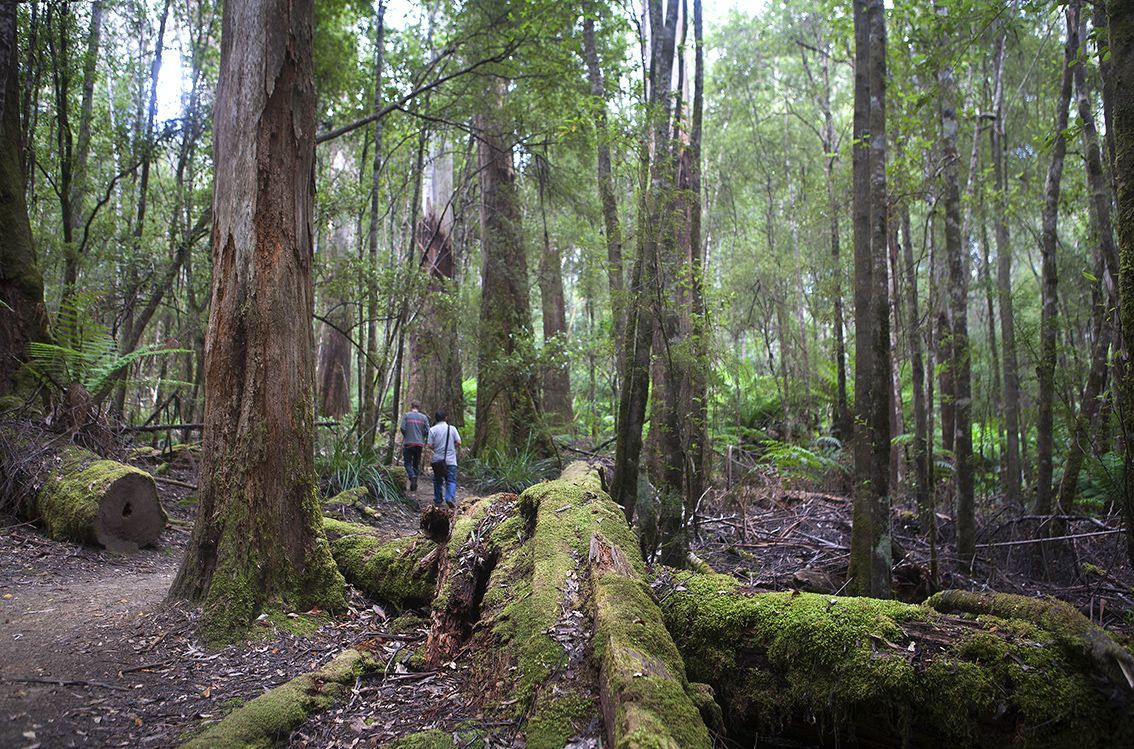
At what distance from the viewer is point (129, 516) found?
5930 millimetres

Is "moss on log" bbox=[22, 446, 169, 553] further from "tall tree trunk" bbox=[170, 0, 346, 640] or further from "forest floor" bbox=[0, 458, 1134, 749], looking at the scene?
"tall tree trunk" bbox=[170, 0, 346, 640]

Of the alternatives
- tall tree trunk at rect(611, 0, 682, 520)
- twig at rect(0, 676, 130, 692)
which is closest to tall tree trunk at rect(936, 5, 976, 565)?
tall tree trunk at rect(611, 0, 682, 520)

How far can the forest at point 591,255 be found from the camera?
520 centimetres

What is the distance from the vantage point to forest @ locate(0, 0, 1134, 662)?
5195 millimetres

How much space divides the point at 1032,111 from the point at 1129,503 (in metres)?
15.6

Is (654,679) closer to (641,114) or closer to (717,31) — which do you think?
(641,114)

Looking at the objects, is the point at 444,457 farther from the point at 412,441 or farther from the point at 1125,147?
the point at 1125,147

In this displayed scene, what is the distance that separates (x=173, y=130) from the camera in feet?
33.5

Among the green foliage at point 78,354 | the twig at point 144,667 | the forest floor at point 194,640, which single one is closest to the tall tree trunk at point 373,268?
the forest floor at point 194,640

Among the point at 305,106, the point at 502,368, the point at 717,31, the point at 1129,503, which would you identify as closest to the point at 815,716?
the point at 1129,503

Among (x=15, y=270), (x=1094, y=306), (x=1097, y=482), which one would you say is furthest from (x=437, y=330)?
(x=1097, y=482)

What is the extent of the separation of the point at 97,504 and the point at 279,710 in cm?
417

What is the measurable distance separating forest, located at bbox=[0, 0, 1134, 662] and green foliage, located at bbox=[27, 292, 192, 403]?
3cm

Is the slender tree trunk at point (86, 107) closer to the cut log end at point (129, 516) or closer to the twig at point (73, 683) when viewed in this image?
the cut log end at point (129, 516)
